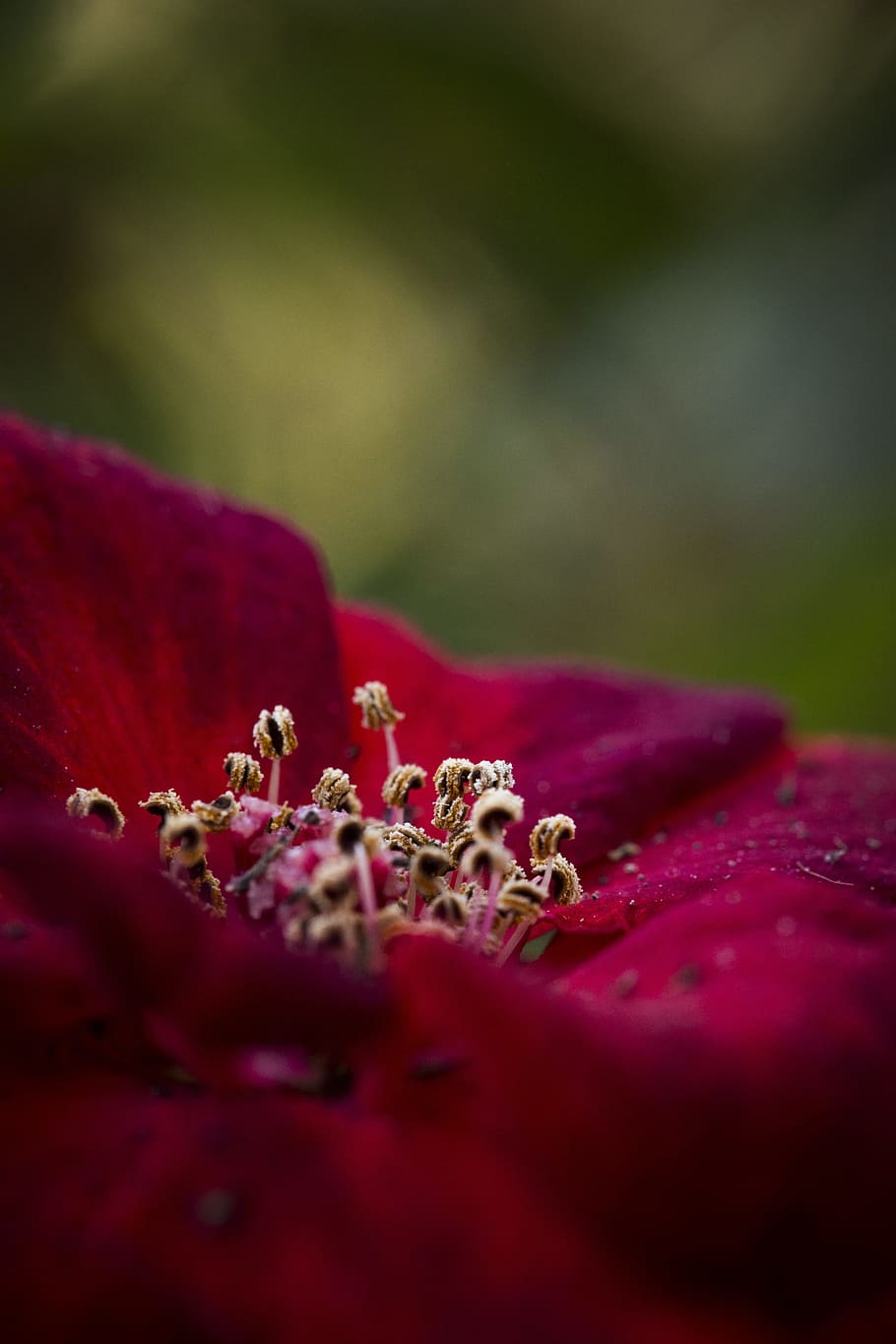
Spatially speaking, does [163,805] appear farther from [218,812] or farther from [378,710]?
[378,710]

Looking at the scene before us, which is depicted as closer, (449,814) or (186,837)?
(186,837)

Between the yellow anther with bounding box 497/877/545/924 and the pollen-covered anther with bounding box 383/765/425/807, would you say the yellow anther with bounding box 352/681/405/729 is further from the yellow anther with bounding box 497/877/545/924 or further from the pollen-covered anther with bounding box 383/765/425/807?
the yellow anther with bounding box 497/877/545/924

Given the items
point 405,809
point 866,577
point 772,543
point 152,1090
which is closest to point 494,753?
point 405,809

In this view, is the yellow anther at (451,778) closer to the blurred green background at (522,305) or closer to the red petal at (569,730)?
the red petal at (569,730)

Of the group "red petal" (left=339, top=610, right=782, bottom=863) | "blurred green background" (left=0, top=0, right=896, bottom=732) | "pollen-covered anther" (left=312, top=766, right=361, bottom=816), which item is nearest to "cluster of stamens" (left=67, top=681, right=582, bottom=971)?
"pollen-covered anther" (left=312, top=766, right=361, bottom=816)

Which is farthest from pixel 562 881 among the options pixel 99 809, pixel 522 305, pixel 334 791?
pixel 522 305

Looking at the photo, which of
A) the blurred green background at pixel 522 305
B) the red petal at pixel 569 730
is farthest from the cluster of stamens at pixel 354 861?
the blurred green background at pixel 522 305

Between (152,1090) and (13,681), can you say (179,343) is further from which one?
(152,1090)
